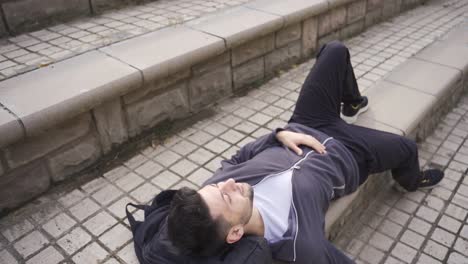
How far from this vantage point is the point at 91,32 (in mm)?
4090

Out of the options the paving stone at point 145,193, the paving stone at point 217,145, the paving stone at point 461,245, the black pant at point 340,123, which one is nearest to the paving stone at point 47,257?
the paving stone at point 145,193

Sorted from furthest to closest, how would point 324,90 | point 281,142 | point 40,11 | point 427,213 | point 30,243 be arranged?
1. point 40,11
2. point 427,213
3. point 324,90
4. point 281,142
5. point 30,243

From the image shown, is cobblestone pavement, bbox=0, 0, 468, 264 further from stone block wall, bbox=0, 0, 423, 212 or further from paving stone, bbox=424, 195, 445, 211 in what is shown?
stone block wall, bbox=0, 0, 423, 212

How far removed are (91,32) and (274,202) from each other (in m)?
2.88

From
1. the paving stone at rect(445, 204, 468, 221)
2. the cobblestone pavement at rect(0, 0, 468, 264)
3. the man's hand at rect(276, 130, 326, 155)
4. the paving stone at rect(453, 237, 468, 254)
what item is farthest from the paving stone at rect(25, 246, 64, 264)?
the paving stone at rect(445, 204, 468, 221)

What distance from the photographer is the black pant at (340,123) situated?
2662 mm

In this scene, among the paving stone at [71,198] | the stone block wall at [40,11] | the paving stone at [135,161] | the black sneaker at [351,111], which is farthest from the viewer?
the stone block wall at [40,11]

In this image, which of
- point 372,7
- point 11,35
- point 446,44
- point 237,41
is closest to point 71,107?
point 237,41

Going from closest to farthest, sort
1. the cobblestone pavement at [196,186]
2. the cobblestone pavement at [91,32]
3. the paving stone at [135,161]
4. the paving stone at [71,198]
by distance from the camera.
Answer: the cobblestone pavement at [196,186] → the paving stone at [71,198] → the paving stone at [135,161] → the cobblestone pavement at [91,32]

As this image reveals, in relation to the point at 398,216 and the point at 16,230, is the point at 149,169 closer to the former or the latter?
the point at 16,230

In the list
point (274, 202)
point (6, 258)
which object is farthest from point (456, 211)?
Answer: point (6, 258)

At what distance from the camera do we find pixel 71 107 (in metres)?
2.64

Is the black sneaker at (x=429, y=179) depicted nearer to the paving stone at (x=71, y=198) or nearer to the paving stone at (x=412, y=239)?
the paving stone at (x=412, y=239)

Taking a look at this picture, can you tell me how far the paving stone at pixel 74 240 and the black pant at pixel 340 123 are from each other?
5.01 ft
